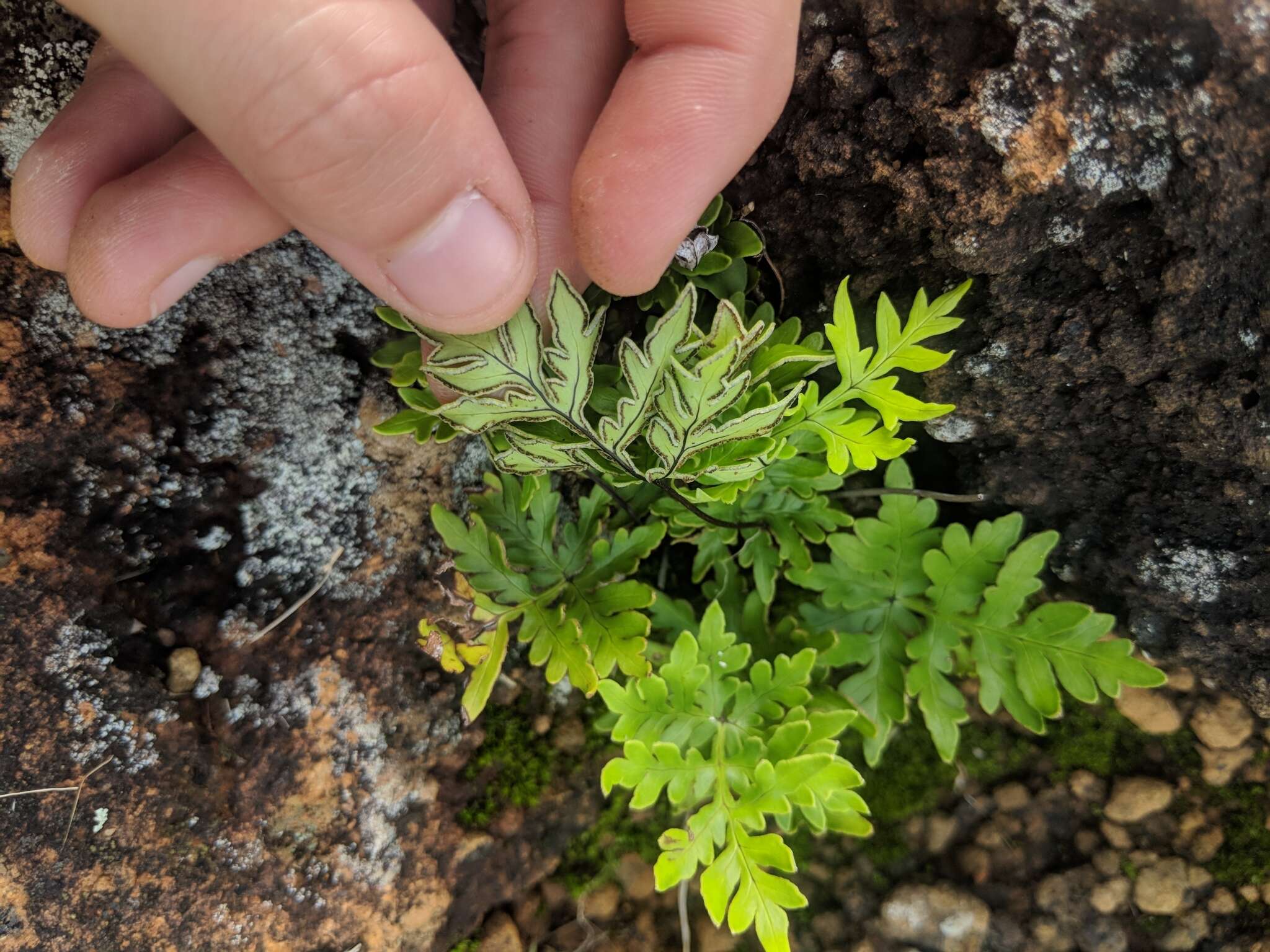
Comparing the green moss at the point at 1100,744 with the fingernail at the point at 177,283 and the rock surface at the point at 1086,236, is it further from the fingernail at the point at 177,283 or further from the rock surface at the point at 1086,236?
the fingernail at the point at 177,283

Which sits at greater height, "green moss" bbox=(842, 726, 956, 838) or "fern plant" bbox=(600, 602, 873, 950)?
"fern plant" bbox=(600, 602, 873, 950)

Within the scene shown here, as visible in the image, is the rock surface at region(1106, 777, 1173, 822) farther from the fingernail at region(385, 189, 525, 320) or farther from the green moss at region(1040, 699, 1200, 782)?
the fingernail at region(385, 189, 525, 320)

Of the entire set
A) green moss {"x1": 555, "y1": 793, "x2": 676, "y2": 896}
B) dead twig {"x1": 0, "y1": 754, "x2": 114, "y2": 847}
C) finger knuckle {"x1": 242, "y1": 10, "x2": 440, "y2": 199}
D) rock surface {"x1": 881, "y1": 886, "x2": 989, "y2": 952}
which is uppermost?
finger knuckle {"x1": 242, "y1": 10, "x2": 440, "y2": 199}

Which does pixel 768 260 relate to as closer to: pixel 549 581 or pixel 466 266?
pixel 466 266

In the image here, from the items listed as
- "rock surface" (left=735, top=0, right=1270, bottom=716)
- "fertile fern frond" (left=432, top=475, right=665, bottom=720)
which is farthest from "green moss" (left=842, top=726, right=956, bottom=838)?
"fertile fern frond" (left=432, top=475, right=665, bottom=720)

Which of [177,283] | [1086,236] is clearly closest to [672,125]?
[1086,236]
